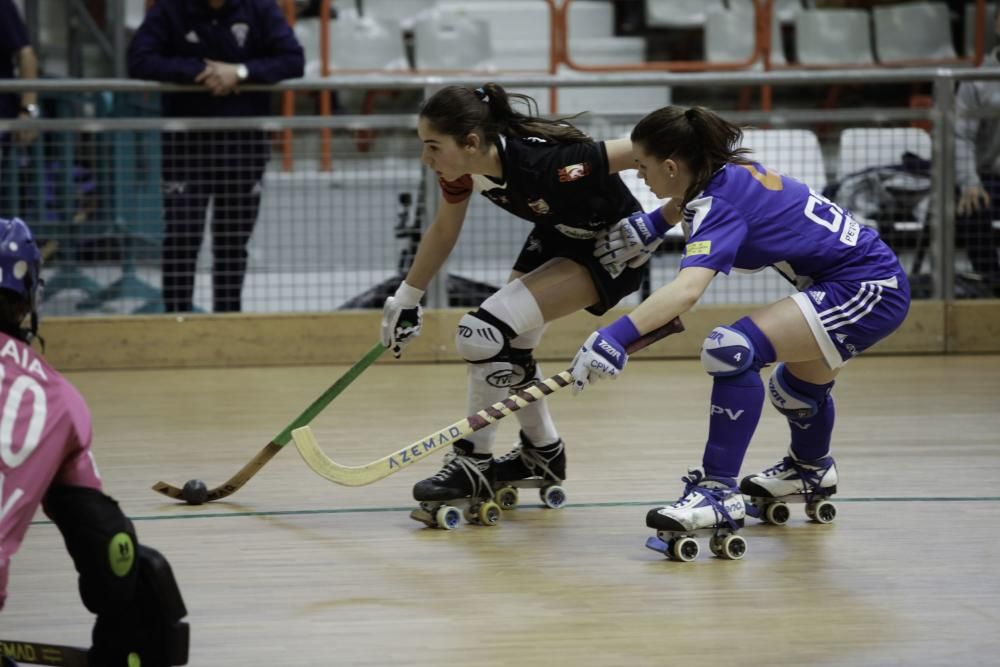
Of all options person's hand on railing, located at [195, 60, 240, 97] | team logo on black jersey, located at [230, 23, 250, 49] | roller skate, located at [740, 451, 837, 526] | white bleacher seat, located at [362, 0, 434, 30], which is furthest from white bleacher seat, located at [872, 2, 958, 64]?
roller skate, located at [740, 451, 837, 526]

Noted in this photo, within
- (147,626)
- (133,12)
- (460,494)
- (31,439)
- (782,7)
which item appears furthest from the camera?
(782,7)

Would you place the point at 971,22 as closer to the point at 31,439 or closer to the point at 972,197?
the point at 972,197

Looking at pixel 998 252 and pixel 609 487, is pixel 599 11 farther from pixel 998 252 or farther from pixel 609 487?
pixel 609 487

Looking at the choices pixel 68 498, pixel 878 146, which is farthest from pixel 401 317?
pixel 878 146

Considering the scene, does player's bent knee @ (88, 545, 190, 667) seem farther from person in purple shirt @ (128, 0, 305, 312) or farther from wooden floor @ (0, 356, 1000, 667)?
person in purple shirt @ (128, 0, 305, 312)

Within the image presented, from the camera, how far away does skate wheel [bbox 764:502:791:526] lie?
12.0 feet

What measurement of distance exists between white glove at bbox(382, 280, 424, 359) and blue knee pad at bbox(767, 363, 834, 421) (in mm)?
1035

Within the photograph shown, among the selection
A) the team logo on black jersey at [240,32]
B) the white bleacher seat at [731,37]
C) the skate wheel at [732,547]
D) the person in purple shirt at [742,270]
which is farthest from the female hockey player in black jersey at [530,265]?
the white bleacher seat at [731,37]

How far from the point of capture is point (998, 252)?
23.3 ft

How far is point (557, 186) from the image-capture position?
12.2ft

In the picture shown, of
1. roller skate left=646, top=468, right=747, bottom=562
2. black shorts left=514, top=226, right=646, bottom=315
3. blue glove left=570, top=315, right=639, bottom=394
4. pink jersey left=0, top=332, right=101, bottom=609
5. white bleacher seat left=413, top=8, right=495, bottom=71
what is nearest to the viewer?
pink jersey left=0, top=332, right=101, bottom=609

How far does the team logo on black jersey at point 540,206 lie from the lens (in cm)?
376

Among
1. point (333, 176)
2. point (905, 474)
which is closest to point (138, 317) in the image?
point (333, 176)

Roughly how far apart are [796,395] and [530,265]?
866mm
